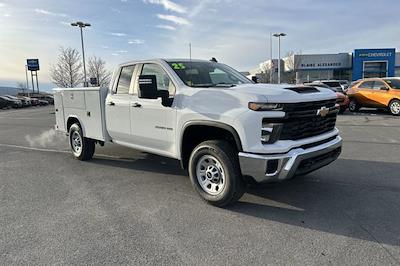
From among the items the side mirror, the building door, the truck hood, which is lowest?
the truck hood

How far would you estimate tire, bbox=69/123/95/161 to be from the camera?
7516 mm

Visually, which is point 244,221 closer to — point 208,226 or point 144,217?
point 208,226

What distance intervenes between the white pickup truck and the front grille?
0.04 ft

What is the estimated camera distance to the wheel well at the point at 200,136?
4555 millimetres

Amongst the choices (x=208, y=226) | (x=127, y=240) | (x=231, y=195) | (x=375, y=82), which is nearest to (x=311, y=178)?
(x=231, y=195)

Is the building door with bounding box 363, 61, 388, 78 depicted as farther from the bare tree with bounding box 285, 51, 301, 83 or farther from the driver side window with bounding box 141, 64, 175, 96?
the driver side window with bounding box 141, 64, 175, 96

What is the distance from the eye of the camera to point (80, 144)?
25.1ft

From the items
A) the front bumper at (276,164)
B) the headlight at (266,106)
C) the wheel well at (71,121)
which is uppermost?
the headlight at (266,106)

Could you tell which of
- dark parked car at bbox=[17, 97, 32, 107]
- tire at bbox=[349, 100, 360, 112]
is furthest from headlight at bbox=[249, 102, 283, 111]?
dark parked car at bbox=[17, 97, 32, 107]

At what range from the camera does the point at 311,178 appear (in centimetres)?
580

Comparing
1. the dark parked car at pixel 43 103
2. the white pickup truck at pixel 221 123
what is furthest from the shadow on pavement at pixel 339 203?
the dark parked car at pixel 43 103

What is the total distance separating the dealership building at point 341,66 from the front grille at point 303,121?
→ 51.5 metres

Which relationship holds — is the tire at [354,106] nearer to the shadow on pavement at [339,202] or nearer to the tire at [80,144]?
the shadow on pavement at [339,202]

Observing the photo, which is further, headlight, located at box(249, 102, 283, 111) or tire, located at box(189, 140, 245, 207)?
tire, located at box(189, 140, 245, 207)
